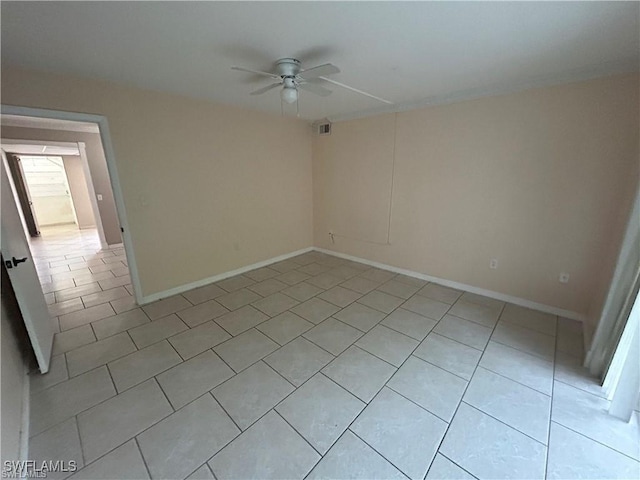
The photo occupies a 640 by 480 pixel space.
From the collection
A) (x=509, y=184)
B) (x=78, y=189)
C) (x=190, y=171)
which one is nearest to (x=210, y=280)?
(x=190, y=171)

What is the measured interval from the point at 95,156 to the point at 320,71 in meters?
5.39

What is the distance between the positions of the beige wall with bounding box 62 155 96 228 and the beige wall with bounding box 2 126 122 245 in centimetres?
239

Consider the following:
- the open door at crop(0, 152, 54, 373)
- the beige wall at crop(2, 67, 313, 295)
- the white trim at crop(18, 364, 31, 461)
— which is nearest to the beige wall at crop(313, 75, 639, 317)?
the beige wall at crop(2, 67, 313, 295)

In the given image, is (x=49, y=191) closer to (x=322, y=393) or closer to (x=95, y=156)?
(x=95, y=156)

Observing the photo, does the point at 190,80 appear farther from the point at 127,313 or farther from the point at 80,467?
the point at 80,467

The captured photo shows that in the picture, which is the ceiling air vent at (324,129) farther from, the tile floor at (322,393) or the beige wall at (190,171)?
the tile floor at (322,393)

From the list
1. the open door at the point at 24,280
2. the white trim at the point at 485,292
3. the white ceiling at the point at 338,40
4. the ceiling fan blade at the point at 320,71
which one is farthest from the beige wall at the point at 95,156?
the white trim at the point at 485,292

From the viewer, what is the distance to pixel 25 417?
1.58 meters

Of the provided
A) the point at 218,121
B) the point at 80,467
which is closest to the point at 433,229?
the point at 218,121

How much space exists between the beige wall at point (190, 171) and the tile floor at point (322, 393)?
774mm

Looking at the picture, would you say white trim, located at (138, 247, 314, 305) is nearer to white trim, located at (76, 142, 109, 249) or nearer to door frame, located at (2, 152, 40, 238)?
white trim, located at (76, 142, 109, 249)

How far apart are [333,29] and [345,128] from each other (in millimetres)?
2532

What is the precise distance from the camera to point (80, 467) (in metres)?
1.34

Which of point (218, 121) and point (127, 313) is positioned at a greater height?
point (218, 121)
